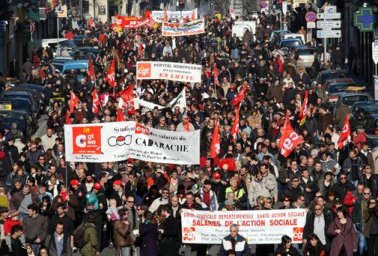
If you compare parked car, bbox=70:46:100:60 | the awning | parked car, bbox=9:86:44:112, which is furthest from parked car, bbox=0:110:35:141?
the awning

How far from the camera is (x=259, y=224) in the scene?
23391 millimetres

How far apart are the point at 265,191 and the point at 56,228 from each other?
13.1 feet

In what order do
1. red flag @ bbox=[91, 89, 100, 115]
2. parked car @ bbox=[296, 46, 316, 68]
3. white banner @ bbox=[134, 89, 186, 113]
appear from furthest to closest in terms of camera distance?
parked car @ bbox=[296, 46, 316, 68] < red flag @ bbox=[91, 89, 100, 115] < white banner @ bbox=[134, 89, 186, 113]

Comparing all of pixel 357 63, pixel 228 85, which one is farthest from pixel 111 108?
pixel 357 63

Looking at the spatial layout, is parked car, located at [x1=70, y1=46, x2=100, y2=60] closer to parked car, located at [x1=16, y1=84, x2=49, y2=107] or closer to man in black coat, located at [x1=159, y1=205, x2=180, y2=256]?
parked car, located at [x1=16, y1=84, x2=49, y2=107]

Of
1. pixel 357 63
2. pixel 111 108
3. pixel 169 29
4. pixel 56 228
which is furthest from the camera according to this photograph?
pixel 169 29

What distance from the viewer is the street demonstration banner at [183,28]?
216ft

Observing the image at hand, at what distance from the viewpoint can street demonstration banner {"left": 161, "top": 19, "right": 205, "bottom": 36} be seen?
65.7 meters

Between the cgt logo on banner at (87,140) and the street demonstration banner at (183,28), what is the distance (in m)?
38.3

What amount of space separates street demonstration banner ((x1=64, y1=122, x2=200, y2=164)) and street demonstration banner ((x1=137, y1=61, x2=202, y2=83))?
16.0m

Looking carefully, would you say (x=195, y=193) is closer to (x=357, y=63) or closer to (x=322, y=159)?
(x=322, y=159)

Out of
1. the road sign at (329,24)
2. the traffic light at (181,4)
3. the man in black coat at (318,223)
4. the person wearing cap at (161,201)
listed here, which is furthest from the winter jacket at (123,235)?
the traffic light at (181,4)

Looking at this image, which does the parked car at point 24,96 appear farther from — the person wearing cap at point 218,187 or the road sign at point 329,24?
the person wearing cap at point 218,187

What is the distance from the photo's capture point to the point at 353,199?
25047mm
